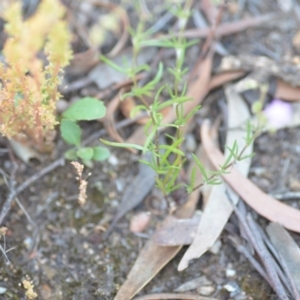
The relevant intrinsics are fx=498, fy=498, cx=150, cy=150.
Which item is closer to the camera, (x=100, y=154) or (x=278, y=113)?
(x=100, y=154)

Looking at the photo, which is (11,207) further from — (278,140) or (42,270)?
(278,140)

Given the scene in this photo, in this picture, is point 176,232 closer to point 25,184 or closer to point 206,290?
point 206,290

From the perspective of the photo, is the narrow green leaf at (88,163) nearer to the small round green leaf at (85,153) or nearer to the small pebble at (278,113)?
the small round green leaf at (85,153)

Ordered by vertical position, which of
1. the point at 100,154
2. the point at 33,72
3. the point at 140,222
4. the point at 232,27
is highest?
the point at 33,72

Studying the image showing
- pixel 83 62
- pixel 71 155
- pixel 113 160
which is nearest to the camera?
pixel 71 155

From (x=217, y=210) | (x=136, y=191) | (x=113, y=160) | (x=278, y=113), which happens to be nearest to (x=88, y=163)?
(x=113, y=160)

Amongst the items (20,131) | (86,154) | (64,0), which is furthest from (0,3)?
(86,154)
